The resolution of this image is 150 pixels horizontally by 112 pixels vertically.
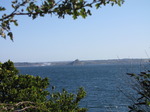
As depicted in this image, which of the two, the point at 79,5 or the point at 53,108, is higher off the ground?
the point at 79,5

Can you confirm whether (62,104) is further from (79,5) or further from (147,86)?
(79,5)

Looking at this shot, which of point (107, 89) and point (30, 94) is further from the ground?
point (30, 94)

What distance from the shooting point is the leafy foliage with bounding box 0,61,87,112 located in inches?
358

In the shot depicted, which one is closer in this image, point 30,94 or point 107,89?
point 30,94

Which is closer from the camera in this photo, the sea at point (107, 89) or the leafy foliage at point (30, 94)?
the sea at point (107, 89)

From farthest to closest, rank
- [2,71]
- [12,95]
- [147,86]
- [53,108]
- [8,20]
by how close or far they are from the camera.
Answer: [2,71] → [12,95] → [53,108] → [147,86] → [8,20]

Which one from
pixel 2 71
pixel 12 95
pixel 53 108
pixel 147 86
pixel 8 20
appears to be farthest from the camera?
pixel 2 71

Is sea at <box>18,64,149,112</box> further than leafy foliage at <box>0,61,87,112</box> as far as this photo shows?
No

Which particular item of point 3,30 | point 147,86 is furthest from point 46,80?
point 3,30

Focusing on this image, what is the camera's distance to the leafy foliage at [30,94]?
909cm

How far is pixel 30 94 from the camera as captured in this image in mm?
9156

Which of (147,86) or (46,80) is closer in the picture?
(147,86)

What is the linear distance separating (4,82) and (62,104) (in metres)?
2.44

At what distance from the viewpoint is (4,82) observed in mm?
10320
